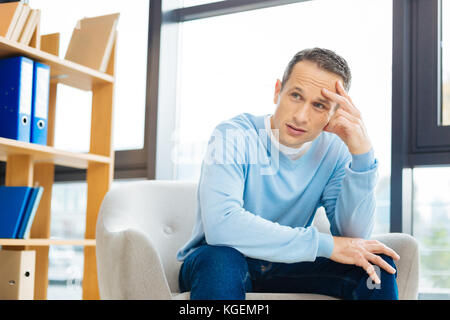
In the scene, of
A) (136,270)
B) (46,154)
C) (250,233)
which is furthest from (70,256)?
(250,233)

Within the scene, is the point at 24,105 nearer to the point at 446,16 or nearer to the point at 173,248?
the point at 173,248

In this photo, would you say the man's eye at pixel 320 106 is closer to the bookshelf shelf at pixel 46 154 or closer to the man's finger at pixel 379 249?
the man's finger at pixel 379 249

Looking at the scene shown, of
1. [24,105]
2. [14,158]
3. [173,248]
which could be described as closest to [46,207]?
[14,158]

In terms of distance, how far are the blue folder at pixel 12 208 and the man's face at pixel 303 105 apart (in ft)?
3.73

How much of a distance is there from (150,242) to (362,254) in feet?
1.59

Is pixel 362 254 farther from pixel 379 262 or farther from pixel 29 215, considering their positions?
pixel 29 215

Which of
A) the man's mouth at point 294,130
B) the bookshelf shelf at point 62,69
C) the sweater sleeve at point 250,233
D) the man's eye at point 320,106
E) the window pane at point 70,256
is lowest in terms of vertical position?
the window pane at point 70,256

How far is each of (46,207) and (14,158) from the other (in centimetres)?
29

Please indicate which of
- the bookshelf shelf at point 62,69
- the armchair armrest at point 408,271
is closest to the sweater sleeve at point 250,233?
the armchair armrest at point 408,271

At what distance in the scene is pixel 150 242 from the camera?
1.17 meters

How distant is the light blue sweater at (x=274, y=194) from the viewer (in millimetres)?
1202

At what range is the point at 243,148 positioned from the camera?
1.35 m

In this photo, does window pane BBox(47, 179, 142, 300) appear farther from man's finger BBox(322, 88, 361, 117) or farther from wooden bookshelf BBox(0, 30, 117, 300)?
man's finger BBox(322, 88, 361, 117)

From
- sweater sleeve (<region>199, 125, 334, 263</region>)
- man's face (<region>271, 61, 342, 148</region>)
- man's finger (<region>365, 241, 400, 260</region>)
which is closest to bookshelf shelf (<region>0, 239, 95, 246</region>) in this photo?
sweater sleeve (<region>199, 125, 334, 263</region>)
